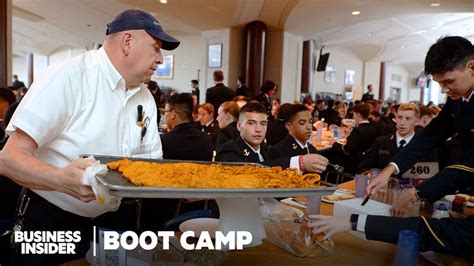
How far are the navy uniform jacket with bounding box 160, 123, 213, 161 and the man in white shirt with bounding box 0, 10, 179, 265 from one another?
5.21 feet

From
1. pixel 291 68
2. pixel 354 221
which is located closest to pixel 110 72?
pixel 354 221

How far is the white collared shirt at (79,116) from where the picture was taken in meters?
1.18

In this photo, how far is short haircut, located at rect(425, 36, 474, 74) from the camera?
168cm

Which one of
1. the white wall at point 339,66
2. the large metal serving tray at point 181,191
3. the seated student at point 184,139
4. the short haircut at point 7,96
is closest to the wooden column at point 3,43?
the short haircut at point 7,96

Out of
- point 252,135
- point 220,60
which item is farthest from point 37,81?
point 220,60

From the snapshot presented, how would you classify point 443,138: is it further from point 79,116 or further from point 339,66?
point 339,66

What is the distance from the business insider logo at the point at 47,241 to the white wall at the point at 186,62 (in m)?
12.0

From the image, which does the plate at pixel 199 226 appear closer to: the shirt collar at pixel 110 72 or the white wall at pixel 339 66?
the shirt collar at pixel 110 72

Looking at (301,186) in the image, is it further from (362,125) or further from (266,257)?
(362,125)

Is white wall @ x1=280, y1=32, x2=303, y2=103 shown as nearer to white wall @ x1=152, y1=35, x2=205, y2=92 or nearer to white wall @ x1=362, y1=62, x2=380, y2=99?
white wall @ x1=152, y1=35, x2=205, y2=92

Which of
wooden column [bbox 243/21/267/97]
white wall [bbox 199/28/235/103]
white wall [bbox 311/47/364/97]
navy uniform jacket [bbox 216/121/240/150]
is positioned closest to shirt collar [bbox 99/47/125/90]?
navy uniform jacket [bbox 216/121/240/150]

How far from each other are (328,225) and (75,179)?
817mm

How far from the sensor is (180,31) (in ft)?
40.8

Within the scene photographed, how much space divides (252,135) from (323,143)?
287 cm
